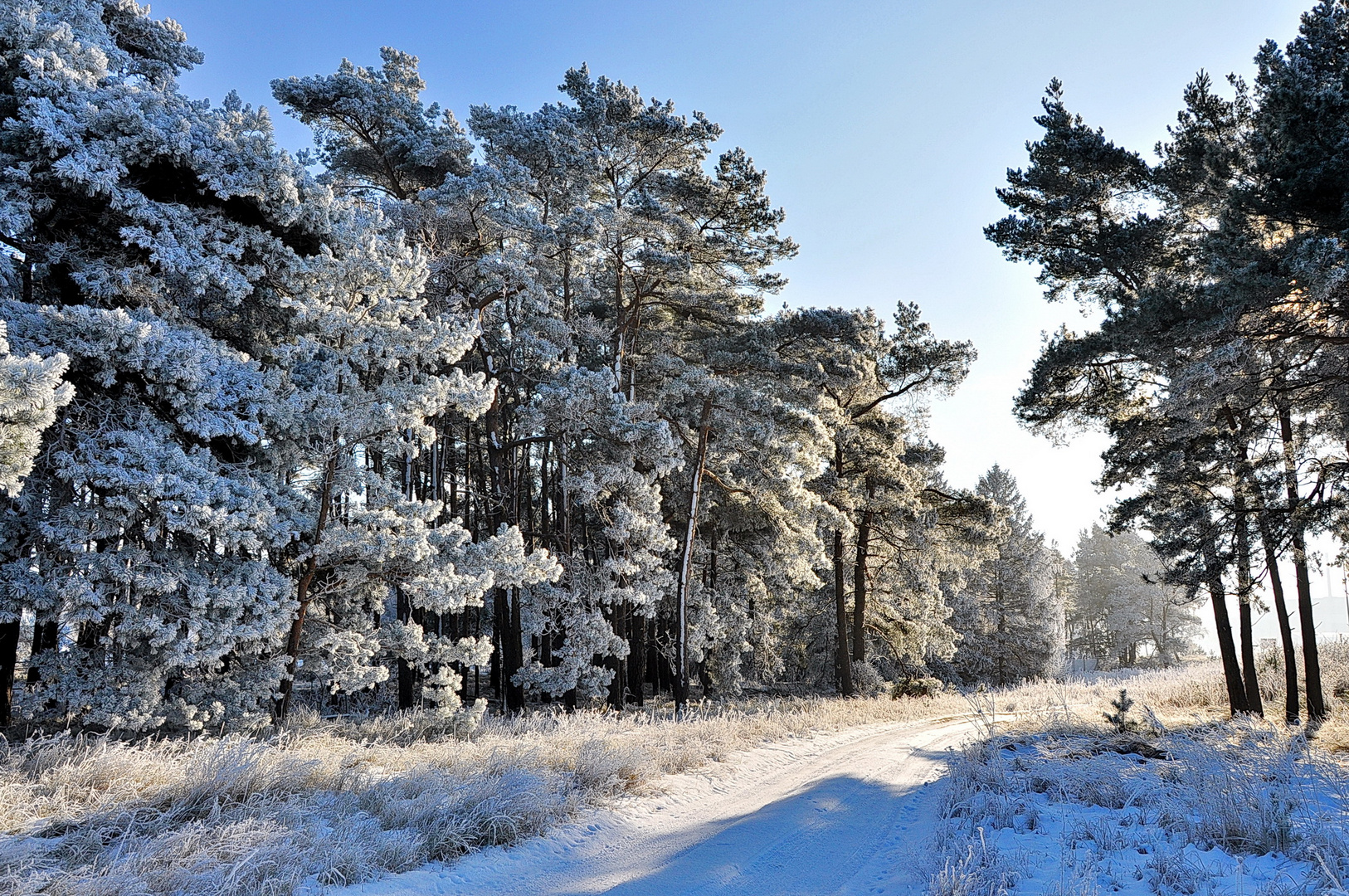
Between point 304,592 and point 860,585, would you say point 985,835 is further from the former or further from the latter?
point 860,585

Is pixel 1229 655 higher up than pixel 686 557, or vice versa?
pixel 686 557

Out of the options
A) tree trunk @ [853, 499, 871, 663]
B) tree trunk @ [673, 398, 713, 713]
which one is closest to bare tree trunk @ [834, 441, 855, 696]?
tree trunk @ [853, 499, 871, 663]

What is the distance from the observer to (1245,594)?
1424cm

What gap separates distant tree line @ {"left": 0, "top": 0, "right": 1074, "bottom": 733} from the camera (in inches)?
396

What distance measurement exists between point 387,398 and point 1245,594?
1661 centimetres

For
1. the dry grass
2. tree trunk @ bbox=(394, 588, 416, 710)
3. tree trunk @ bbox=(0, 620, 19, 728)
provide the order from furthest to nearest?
tree trunk @ bbox=(394, 588, 416, 710) < tree trunk @ bbox=(0, 620, 19, 728) < the dry grass

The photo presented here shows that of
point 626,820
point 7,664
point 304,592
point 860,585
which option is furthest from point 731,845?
point 860,585

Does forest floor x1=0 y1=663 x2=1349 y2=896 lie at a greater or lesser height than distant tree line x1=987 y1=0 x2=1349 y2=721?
lesser

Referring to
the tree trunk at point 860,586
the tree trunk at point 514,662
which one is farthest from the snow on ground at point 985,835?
the tree trunk at point 860,586

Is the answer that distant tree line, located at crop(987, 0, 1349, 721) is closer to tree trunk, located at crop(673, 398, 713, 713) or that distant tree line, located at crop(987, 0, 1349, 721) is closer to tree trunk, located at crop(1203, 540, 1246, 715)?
tree trunk, located at crop(1203, 540, 1246, 715)

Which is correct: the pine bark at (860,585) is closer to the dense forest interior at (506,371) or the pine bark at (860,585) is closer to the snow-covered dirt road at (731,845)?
the dense forest interior at (506,371)

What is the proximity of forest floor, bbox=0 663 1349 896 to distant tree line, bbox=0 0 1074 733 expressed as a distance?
2.58m

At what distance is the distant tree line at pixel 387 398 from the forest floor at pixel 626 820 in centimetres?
258

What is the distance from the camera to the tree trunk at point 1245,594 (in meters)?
13.6
